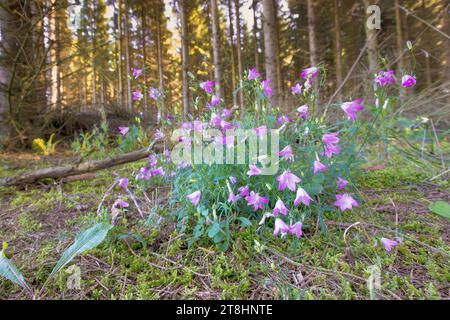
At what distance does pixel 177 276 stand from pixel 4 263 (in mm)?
698

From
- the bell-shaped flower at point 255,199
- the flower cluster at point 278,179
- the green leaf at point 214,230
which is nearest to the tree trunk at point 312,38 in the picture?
the flower cluster at point 278,179

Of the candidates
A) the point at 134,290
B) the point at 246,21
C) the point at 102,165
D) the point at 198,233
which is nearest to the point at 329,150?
the point at 198,233

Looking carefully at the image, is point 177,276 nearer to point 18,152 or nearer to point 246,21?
point 18,152

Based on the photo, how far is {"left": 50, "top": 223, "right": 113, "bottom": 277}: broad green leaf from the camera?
1098 millimetres

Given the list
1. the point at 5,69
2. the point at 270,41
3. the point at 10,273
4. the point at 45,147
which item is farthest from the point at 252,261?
the point at 5,69

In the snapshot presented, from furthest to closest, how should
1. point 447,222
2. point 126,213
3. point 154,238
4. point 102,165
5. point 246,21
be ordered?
1. point 246,21
2. point 102,165
3. point 126,213
4. point 447,222
5. point 154,238

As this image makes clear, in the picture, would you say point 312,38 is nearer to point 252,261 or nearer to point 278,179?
point 278,179

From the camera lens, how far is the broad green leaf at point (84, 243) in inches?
43.2

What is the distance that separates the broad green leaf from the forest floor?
0.19 ft

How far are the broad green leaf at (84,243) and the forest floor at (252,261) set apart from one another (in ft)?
0.19

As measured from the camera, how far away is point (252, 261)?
115 cm

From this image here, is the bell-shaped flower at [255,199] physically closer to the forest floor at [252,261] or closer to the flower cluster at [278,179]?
the flower cluster at [278,179]

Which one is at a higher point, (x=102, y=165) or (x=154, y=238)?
(x=102, y=165)

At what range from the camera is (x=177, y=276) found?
3.61 feet
